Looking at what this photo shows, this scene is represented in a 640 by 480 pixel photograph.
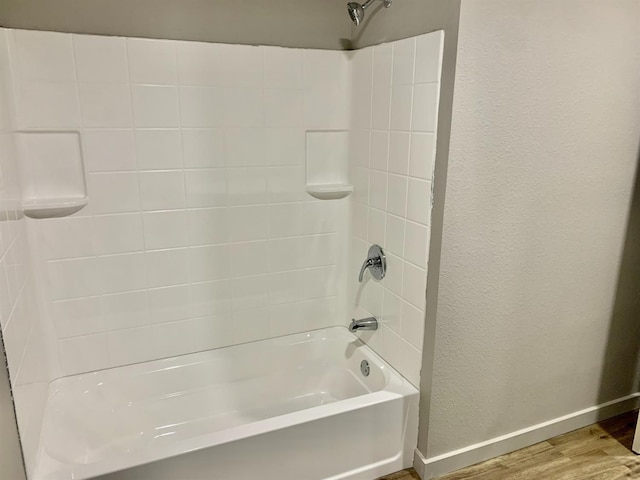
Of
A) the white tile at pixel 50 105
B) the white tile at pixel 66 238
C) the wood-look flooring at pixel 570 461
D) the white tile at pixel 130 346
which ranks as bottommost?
the wood-look flooring at pixel 570 461

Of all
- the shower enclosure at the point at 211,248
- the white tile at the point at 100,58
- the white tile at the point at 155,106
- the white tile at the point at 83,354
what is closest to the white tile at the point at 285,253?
the shower enclosure at the point at 211,248

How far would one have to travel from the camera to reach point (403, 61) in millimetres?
1734

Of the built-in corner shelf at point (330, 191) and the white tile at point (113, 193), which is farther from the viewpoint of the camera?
the built-in corner shelf at point (330, 191)

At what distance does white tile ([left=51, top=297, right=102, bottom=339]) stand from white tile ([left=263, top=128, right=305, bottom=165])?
96 cm

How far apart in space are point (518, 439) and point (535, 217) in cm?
95

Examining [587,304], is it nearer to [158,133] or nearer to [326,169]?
[326,169]

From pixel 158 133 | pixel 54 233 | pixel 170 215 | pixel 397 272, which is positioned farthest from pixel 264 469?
pixel 158 133

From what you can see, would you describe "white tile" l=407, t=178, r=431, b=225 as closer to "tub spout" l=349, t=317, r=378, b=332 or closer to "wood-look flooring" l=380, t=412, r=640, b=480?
"tub spout" l=349, t=317, r=378, b=332

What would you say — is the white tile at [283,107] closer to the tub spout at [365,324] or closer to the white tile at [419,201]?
the white tile at [419,201]

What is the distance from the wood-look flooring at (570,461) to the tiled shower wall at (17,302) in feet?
4.32

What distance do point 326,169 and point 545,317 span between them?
114 cm

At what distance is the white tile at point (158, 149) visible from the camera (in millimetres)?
1855

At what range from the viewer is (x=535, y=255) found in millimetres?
1810

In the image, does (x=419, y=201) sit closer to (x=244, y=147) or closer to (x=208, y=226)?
(x=244, y=147)
